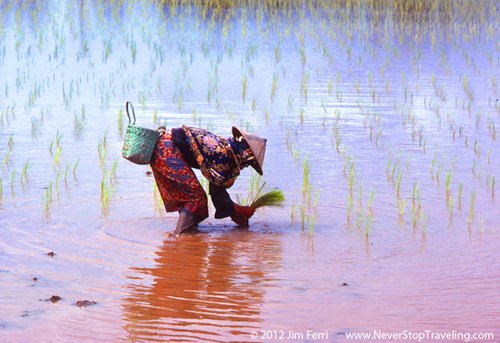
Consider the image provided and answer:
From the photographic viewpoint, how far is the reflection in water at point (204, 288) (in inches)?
136

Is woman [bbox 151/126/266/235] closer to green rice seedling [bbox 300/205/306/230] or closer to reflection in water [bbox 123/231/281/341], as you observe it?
reflection in water [bbox 123/231/281/341]

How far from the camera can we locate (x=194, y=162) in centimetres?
468

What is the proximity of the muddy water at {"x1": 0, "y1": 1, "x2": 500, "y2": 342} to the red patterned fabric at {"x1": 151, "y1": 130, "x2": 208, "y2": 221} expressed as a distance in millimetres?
162

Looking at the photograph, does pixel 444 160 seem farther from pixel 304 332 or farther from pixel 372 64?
pixel 372 64

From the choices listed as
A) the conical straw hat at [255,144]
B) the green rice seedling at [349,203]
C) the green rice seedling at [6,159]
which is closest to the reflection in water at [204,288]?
the conical straw hat at [255,144]

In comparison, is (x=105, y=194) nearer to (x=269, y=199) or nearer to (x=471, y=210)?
(x=269, y=199)

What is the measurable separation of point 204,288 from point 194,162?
0.92 metres

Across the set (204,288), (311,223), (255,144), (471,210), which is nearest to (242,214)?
(311,223)

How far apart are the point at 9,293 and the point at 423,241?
6.48 ft

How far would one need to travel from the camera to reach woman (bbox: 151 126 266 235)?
4.57 metres

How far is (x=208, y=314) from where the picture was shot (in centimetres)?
360

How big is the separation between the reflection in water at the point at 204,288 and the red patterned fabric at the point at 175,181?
0.16m

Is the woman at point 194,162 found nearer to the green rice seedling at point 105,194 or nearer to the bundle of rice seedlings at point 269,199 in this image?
the bundle of rice seedlings at point 269,199

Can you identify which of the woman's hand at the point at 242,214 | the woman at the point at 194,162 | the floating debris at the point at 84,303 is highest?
the woman at the point at 194,162
